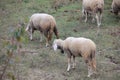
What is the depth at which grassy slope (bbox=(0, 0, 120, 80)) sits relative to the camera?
9141 mm

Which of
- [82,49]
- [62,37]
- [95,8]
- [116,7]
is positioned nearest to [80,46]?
[82,49]

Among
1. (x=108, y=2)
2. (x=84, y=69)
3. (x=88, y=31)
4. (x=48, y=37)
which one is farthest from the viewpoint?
(x=108, y=2)

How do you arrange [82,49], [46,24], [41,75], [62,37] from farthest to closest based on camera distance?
[62,37] < [46,24] < [41,75] < [82,49]

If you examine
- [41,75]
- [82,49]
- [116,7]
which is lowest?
[41,75]

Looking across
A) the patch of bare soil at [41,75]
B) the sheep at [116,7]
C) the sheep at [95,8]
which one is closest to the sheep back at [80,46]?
the patch of bare soil at [41,75]

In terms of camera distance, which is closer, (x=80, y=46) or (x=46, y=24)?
(x=80, y=46)

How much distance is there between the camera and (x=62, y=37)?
12.3 metres

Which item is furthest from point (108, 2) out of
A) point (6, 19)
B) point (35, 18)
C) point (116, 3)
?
point (35, 18)

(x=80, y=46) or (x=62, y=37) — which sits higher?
(x=80, y=46)

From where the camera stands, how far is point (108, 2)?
17.3 metres

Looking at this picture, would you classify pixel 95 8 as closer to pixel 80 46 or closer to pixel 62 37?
pixel 62 37

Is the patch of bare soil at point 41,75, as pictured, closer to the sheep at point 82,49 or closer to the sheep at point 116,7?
the sheep at point 82,49

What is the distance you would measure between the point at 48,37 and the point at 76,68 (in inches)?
82.9

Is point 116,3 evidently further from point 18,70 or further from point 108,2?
point 18,70
